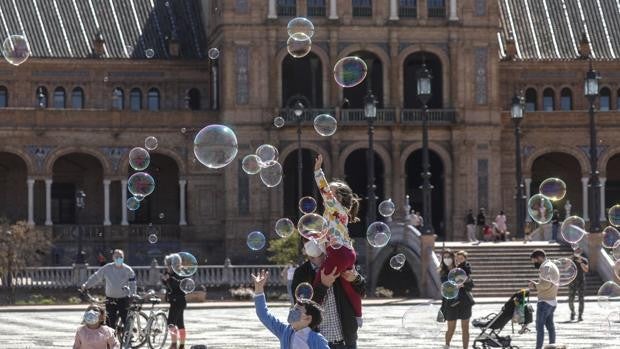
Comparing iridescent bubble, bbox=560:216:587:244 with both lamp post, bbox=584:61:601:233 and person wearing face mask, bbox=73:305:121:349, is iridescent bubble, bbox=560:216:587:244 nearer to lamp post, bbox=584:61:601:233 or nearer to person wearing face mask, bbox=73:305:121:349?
lamp post, bbox=584:61:601:233

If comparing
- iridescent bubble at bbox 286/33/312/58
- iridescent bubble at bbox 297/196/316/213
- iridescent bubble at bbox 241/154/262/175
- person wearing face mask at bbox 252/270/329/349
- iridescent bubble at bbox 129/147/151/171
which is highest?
iridescent bubble at bbox 286/33/312/58

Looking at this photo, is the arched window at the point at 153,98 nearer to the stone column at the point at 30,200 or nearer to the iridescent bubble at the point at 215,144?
the stone column at the point at 30,200

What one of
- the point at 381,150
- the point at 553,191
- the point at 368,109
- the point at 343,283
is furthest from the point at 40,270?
the point at 343,283

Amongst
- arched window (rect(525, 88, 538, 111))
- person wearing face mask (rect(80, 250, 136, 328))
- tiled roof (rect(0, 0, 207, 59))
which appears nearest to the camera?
person wearing face mask (rect(80, 250, 136, 328))

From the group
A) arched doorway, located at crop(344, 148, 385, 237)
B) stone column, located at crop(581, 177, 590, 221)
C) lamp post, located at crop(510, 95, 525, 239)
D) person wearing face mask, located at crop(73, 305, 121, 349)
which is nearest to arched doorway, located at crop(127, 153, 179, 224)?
arched doorway, located at crop(344, 148, 385, 237)

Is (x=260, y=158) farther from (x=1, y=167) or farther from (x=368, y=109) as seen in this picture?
(x=1, y=167)

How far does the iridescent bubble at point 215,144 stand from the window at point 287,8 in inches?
1631

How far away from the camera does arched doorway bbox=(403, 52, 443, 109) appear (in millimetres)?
68562

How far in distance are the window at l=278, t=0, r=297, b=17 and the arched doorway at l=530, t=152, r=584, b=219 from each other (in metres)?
14.8

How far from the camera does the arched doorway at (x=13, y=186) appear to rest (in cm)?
6975

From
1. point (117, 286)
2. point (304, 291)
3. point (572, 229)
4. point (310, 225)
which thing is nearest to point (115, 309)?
point (117, 286)

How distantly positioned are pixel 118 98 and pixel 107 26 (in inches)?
133

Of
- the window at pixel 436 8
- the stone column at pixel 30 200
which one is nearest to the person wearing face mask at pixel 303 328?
the stone column at pixel 30 200

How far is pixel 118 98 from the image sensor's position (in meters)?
72.9
